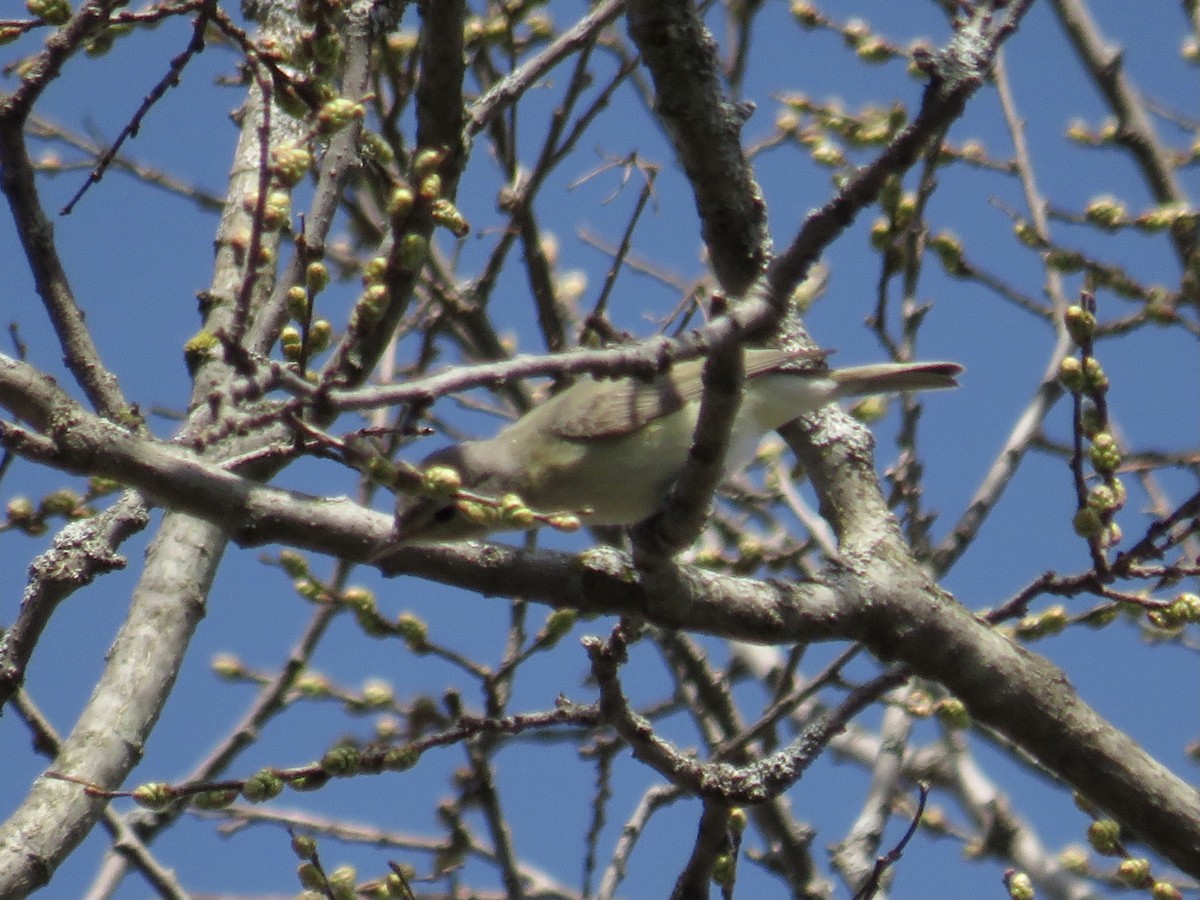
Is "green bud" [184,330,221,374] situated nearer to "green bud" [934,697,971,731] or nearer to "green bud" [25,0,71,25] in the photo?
"green bud" [25,0,71,25]

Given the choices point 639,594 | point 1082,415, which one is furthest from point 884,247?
point 639,594

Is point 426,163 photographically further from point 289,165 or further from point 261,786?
point 261,786

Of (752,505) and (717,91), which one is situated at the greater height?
(752,505)

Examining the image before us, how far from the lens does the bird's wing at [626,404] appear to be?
165 inches

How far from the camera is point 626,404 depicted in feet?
14.1

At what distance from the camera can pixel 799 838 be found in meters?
4.57

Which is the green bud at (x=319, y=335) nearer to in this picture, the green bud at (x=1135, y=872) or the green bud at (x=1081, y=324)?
the green bud at (x=1081, y=324)

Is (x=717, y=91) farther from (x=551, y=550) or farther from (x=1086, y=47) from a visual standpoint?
(x=1086, y=47)

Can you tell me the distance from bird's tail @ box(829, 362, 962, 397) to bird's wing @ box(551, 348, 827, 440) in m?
0.34

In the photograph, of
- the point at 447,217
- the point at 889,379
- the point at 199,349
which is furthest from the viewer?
Result: the point at 889,379

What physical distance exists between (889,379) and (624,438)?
3.14ft

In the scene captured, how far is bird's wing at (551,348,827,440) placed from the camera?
4.19 metres

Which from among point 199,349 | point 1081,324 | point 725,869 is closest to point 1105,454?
point 1081,324

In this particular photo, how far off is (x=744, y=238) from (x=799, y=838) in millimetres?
2103
